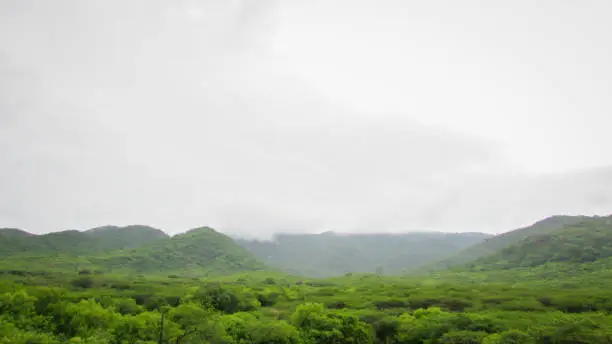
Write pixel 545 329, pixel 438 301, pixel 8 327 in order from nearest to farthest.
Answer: pixel 8 327 < pixel 545 329 < pixel 438 301

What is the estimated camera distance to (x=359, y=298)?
9600 centimetres

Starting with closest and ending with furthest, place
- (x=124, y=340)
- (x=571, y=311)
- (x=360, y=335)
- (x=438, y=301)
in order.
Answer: (x=124, y=340) < (x=360, y=335) < (x=571, y=311) < (x=438, y=301)

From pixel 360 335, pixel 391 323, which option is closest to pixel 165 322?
pixel 360 335

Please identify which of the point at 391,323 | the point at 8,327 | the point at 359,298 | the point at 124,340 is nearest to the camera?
the point at 8,327

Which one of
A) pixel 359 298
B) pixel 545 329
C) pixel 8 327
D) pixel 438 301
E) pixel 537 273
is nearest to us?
pixel 8 327

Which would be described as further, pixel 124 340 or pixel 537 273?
pixel 537 273

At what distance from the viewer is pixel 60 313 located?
51.1 m

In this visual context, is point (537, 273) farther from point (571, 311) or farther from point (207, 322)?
point (207, 322)

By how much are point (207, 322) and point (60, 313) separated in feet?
64.5

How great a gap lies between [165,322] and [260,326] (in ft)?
37.5

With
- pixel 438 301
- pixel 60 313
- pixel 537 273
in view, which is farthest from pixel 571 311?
pixel 537 273

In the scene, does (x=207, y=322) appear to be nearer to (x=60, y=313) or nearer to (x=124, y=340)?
(x=124, y=340)

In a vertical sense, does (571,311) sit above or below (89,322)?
below

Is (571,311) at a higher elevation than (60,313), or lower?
lower
